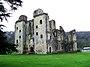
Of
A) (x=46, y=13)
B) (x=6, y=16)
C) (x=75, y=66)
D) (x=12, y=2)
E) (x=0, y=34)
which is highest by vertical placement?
(x=46, y=13)

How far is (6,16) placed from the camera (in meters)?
17.2

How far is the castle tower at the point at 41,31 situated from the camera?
51.9 m

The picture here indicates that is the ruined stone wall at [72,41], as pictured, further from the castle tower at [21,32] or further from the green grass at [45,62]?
the green grass at [45,62]

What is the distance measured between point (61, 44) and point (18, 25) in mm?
15139

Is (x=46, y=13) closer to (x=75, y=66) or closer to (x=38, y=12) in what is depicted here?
(x=38, y=12)

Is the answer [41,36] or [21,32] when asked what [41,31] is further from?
Answer: [21,32]

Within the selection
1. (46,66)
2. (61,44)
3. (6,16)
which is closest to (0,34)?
(6,16)

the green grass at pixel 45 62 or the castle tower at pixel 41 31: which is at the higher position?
the castle tower at pixel 41 31

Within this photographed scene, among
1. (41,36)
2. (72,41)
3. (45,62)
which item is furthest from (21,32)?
(45,62)

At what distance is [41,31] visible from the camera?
52531mm

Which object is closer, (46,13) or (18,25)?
(46,13)

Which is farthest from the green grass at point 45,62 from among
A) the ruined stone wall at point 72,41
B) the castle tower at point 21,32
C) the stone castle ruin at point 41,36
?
the ruined stone wall at point 72,41

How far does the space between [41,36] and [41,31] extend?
143 cm

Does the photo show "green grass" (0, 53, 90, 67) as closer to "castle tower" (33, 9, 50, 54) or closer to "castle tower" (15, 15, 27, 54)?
"castle tower" (33, 9, 50, 54)
